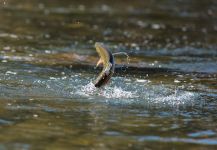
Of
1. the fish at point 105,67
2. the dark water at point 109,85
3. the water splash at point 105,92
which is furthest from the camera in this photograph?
the water splash at point 105,92

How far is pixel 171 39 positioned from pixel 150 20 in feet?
→ 16.1

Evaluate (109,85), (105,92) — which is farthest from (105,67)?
(109,85)

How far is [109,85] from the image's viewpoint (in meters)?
13.5

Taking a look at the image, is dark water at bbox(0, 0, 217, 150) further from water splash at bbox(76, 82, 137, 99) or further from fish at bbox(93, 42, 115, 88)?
fish at bbox(93, 42, 115, 88)

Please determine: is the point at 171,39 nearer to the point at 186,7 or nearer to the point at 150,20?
the point at 150,20

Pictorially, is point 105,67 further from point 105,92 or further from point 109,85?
point 109,85

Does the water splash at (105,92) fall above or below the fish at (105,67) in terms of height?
below

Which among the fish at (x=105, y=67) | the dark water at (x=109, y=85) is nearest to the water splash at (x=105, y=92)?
the dark water at (x=109, y=85)

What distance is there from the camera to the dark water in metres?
9.61

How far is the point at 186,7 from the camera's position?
32.5m

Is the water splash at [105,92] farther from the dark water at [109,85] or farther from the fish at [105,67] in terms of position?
the fish at [105,67]

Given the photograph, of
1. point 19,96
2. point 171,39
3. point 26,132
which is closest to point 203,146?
point 26,132

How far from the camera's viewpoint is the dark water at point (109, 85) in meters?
9.61

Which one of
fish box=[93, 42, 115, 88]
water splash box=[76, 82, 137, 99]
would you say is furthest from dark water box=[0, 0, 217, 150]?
fish box=[93, 42, 115, 88]
